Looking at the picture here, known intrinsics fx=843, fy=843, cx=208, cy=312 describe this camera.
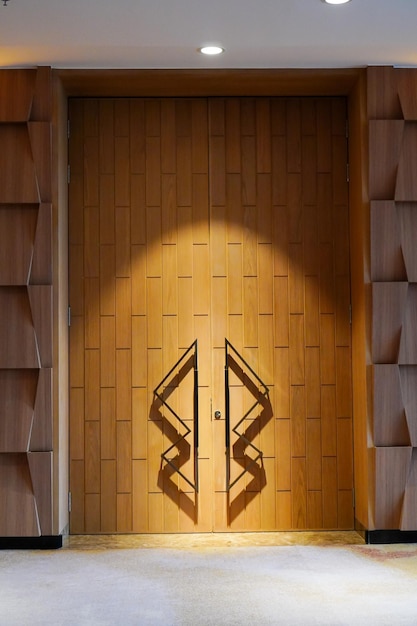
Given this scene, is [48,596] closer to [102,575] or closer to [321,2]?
[102,575]

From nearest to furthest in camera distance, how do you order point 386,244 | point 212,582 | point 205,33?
point 212,582, point 205,33, point 386,244

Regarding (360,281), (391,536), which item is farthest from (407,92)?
(391,536)

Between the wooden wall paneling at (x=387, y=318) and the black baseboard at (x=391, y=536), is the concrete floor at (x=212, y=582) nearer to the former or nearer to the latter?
the black baseboard at (x=391, y=536)

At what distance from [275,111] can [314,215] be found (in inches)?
27.5

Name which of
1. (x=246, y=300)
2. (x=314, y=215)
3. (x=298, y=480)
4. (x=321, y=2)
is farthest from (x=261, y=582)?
(x=321, y=2)

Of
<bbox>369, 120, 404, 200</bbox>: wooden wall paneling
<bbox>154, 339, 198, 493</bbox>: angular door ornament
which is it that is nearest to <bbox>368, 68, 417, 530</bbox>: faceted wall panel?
<bbox>369, 120, 404, 200</bbox>: wooden wall paneling

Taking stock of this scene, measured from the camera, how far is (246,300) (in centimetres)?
525

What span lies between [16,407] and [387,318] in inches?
86.7

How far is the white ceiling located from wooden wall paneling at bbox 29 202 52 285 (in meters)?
0.87

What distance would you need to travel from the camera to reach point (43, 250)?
486cm

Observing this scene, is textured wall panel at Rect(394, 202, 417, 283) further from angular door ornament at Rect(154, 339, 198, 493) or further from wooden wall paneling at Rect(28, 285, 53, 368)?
wooden wall paneling at Rect(28, 285, 53, 368)

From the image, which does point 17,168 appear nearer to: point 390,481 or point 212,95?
point 212,95

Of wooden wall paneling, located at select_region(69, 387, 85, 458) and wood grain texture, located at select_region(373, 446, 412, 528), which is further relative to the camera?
wooden wall paneling, located at select_region(69, 387, 85, 458)

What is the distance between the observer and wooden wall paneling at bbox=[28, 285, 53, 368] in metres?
4.83
